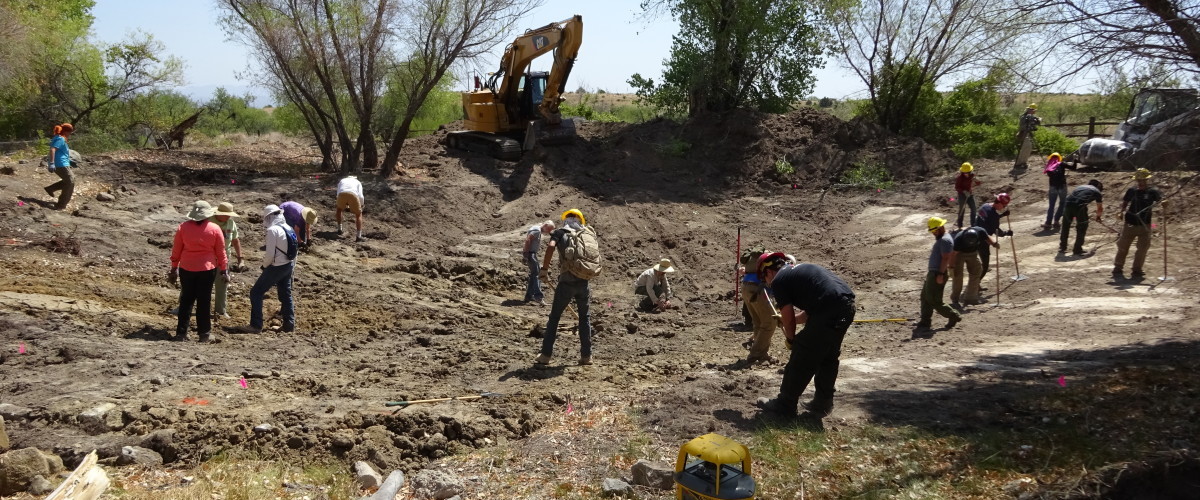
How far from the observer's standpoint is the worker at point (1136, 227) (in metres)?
10.8

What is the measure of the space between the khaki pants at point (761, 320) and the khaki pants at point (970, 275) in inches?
151

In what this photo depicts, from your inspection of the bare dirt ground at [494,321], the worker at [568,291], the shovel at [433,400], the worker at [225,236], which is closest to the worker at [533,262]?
the bare dirt ground at [494,321]

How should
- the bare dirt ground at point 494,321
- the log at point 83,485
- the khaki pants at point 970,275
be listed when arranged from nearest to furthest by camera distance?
the log at point 83,485, the bare dirt ground at point 494,321, the khaki pants at point 970,275

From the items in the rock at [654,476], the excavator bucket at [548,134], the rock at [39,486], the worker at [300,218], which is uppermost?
the excavator bucket at [548,134]

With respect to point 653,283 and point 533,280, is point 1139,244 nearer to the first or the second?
point 653,283

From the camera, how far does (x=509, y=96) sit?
22203mm

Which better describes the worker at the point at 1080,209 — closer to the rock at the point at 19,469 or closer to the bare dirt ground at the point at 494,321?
the bare dirt ground at the point at 494,321

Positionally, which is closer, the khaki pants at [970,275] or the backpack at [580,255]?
the backpack at [580,255]

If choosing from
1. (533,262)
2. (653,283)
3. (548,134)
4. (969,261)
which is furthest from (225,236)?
(548,134)

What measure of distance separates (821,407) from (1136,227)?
7.08 metres

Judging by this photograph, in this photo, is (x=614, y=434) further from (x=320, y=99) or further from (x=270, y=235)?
(x=320, y=99)

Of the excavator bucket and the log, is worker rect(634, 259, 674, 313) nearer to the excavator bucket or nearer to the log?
the log

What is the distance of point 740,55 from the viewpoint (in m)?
24.3

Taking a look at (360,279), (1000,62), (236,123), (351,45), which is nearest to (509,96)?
(351,45)
